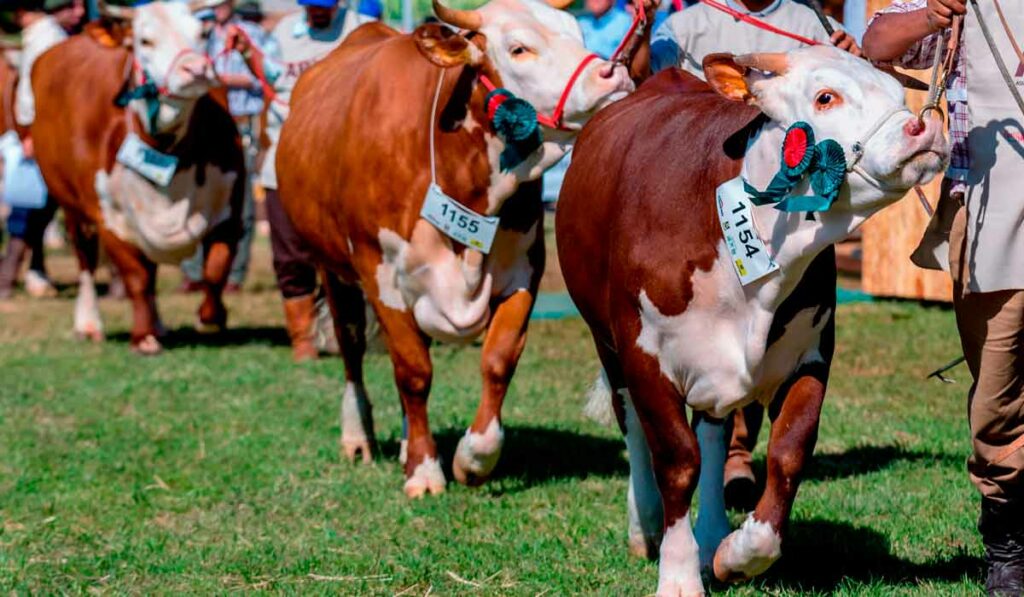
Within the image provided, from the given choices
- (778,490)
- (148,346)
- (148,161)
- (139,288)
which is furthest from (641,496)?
(139,288)

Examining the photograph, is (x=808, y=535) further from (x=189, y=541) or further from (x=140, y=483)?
(x=140, y=483)

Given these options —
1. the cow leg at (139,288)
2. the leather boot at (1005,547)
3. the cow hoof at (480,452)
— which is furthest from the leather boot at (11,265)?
the leather boot at (1005,547)

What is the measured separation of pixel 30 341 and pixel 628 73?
6.76 metres

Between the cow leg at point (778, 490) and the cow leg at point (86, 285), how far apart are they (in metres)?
7.78

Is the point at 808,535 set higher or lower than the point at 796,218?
lower

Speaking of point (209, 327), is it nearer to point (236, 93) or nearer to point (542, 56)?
point (236, 93)

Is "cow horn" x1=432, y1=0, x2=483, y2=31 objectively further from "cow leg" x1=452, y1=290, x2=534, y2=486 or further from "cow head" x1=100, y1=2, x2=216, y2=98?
"cow head" x1=100, y1=2, x2=216, y2=98

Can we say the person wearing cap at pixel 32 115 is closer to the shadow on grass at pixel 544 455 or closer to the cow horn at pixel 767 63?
the shadow on grass at pixel 544 455

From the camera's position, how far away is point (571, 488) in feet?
20.1

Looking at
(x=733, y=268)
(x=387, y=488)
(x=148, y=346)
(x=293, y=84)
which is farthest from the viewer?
(x=148, y=346)

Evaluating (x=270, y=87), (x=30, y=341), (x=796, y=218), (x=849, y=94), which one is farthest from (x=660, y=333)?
(x=30, y=341)

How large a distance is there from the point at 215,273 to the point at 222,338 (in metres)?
0.83

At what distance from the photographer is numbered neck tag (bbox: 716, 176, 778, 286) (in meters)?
4.00

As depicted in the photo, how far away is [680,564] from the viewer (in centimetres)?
432
